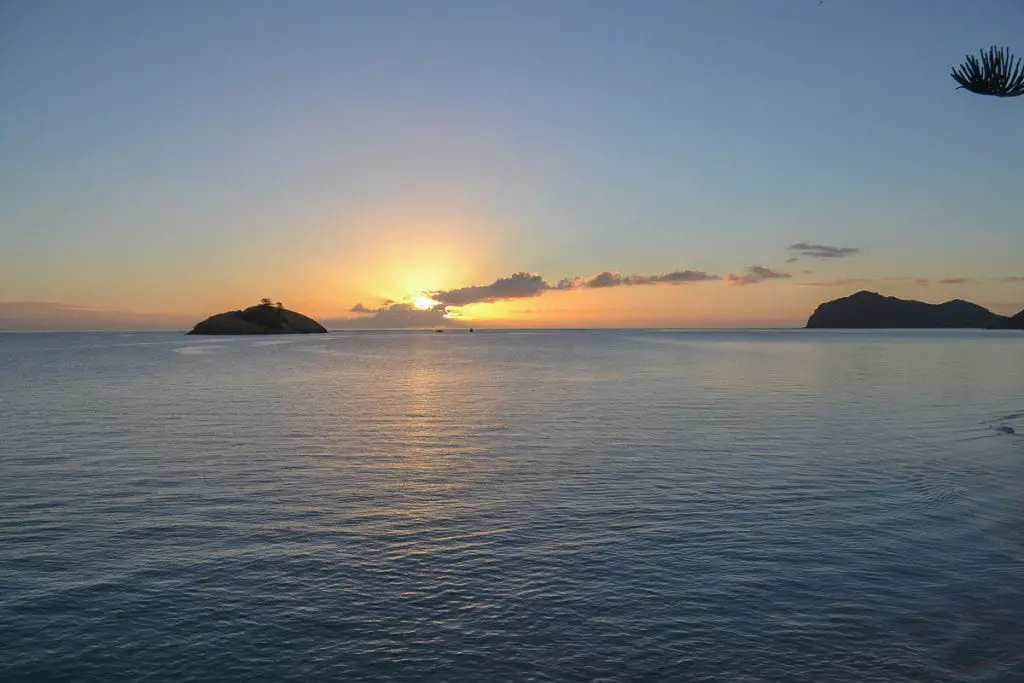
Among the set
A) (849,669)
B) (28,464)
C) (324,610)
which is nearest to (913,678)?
(849,669)

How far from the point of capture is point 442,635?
602 inches

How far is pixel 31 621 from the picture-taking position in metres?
16.2

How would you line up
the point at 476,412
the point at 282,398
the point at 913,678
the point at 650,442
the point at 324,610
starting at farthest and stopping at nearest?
the point at 282,398, the point at 476,412, the point at 650,442, the point at 324,610, the point at 913,678

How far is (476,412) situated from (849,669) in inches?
1875

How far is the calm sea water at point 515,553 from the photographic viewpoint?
14.5 meters

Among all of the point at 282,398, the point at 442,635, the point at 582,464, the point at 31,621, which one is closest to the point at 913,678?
the point at 442,635

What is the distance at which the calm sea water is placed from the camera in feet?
47.6

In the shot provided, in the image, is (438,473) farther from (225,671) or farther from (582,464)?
(225,671)

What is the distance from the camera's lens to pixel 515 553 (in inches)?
813

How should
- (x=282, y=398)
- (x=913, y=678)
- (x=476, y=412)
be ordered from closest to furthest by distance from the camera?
1. (x=913, y=678)
2. (x=476, y=412)
3. (x=282, y=398)

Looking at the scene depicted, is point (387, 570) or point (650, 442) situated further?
point (650, 442)

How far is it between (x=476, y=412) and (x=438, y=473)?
2722 cm

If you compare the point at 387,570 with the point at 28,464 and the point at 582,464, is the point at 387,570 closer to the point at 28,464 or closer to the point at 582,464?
the point at 582,464

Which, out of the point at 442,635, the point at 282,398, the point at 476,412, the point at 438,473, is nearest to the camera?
the point at 442,635
